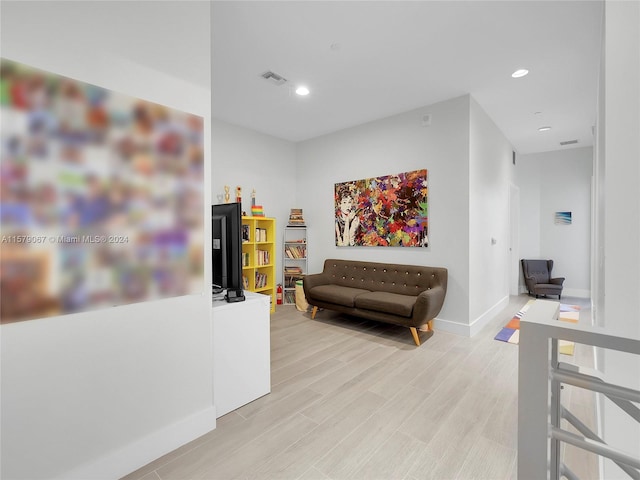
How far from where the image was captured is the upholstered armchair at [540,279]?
5.58 m

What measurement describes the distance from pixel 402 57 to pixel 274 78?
1.36 metres

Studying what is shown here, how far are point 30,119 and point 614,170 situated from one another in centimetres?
257

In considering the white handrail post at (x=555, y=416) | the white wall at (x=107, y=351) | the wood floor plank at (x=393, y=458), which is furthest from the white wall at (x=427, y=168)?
the white handrail post at (x=555, y=416)

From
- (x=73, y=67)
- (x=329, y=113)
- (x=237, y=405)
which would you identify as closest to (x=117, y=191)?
(x=73, y=67)

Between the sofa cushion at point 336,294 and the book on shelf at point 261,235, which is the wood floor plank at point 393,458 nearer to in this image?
the sofa cushion at point 336,294

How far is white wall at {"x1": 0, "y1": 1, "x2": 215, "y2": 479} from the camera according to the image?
133 cm

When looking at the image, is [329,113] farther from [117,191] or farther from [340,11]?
[117,191]

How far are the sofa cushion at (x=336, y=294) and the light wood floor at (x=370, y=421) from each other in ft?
2.27

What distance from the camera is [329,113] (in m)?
4.29

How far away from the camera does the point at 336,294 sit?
13.2 feet

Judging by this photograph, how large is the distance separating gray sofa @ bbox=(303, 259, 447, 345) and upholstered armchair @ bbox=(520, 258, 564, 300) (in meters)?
3.28

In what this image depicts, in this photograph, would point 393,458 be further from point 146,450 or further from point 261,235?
point 261,235

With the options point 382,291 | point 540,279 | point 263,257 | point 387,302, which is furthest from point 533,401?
point 540,279

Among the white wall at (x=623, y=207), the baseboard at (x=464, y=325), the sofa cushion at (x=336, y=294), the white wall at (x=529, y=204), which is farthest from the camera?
the white wall at (x=529, y=204)
